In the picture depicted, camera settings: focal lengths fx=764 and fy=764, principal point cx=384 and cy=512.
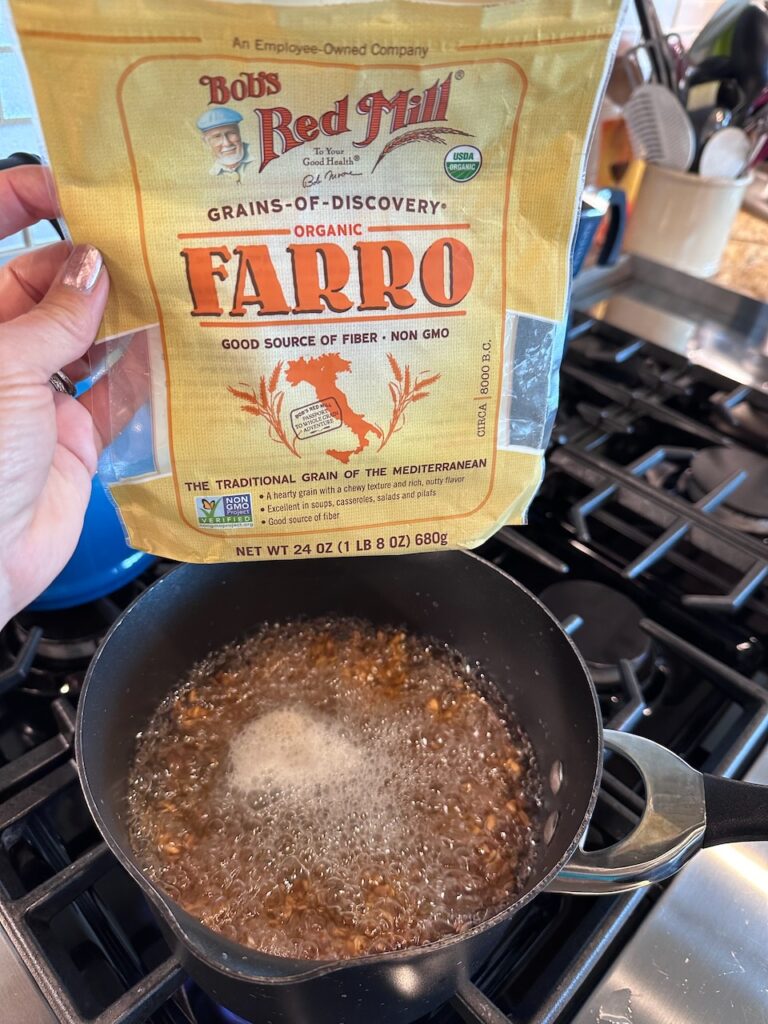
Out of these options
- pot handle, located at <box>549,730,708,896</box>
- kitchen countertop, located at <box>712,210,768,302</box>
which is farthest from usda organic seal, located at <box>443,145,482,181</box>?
kitchen countertop, located at <box>712,210,768,302</box>

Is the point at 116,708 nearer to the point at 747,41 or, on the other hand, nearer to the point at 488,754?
the point at 488,754

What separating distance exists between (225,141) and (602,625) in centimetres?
53

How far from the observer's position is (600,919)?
52 cm

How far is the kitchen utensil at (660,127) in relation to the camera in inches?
42.8

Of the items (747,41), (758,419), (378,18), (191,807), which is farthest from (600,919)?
(747,41)

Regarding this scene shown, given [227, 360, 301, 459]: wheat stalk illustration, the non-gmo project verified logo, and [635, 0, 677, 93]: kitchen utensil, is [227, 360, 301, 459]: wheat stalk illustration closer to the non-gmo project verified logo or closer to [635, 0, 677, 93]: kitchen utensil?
the non-gmo project verified logo

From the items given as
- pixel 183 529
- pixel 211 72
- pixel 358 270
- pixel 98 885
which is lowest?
pixel 98 885

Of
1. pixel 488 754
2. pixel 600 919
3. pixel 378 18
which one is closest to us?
pixel 378 18

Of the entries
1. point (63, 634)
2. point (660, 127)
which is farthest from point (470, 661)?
point (660, 127)

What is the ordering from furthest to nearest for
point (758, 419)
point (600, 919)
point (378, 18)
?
point (758, 419) < point (600, 919) < point (378, 18)

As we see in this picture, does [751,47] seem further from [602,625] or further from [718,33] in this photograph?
[602,625]

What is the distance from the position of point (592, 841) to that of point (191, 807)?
0.32 m

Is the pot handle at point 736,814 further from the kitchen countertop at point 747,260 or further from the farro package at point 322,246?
the kitchen countertop at point 747,260

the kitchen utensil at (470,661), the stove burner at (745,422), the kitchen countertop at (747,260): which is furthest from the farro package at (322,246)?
the kitchen countertop at (747,260)
